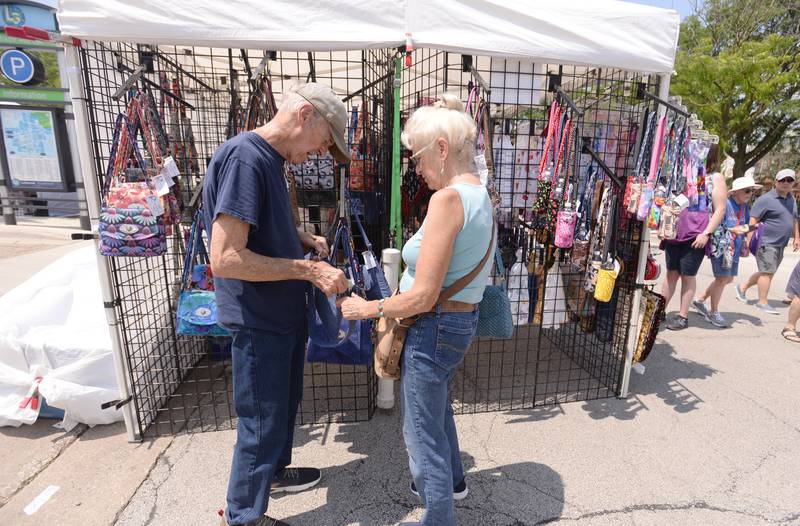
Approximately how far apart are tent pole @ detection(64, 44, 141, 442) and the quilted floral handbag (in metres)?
0.07

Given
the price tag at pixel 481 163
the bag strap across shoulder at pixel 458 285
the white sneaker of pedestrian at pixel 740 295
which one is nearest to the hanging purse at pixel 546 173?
the price tag at pixel 481 163

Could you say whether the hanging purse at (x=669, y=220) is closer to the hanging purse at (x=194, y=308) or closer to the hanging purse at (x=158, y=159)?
the hanging purse at (x=194, y=308)

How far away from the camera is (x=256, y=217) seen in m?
1.57

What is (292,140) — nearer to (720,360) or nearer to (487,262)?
(487,262)

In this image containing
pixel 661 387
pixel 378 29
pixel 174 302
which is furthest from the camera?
pixel 661 387

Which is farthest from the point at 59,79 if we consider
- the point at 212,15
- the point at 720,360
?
the point at 720,360

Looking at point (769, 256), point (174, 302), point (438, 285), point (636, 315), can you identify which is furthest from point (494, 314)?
point (769, 256)

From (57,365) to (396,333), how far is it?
2.35 meters

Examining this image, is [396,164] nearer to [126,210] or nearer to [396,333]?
[396,333]

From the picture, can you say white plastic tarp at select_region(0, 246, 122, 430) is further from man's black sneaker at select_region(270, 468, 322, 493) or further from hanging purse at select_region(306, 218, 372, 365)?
hanging purse at select_region(306, 218, 372, 365)

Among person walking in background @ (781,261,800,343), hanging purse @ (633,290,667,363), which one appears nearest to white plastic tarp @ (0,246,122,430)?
hanging purse @ (633,290,667,363)

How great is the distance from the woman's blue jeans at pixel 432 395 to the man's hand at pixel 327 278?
0.33 m

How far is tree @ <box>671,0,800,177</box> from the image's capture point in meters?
12.4

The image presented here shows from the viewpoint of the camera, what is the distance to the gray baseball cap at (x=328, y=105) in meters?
1.68
